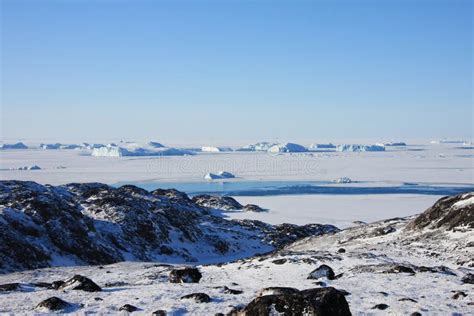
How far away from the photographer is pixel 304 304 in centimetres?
1499

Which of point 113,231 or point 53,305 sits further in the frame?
point 113,231

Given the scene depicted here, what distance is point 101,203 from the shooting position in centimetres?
8369

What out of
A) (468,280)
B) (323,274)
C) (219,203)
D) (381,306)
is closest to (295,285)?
(323,274)

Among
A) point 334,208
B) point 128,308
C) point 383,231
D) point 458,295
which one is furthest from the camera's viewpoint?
point 334,208

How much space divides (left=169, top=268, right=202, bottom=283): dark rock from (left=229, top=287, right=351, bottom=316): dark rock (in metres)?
13.2

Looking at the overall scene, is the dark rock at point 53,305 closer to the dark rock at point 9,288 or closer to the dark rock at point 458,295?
the dark rock at point 9,288

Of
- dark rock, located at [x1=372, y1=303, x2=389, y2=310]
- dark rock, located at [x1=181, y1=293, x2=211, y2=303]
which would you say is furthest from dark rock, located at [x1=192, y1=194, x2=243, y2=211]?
dark rock, located at [x1=372, y1=303, x2=389, y2=310]

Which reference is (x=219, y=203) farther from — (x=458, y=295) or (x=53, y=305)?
(x=53, y=305)

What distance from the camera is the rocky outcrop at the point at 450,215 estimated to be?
45.8 meters

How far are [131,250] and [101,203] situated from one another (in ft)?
57.4

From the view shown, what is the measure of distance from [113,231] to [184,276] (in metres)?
47.6

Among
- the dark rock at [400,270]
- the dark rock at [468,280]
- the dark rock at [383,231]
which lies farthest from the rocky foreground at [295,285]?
the dark rock at [383,231]

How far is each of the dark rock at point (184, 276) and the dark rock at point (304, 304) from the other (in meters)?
13.2

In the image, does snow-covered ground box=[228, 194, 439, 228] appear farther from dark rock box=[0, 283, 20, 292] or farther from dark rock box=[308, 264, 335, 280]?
dark rock box=[0, 283, 20, 292]
